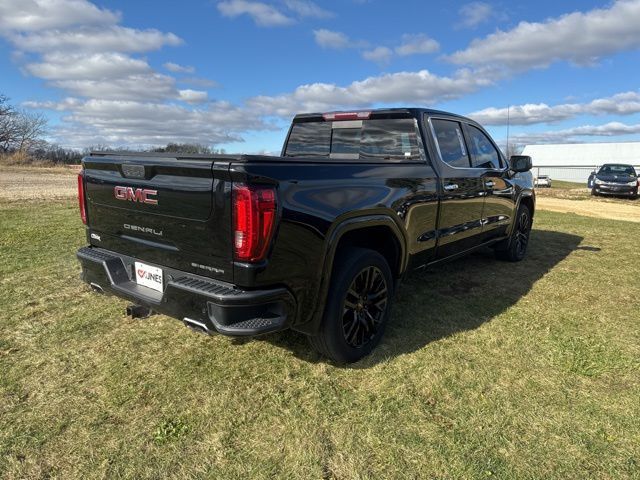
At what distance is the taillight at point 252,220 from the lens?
2.39 metres

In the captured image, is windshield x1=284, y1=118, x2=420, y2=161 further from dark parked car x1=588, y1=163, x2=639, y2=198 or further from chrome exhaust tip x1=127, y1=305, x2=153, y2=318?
dark parked car x1=588, y1=163, x2=639, y2=198

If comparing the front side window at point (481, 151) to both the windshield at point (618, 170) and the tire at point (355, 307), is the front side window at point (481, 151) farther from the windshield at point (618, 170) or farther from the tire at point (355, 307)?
the windshield at point (618, 170)

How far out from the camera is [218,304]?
8.09 feet

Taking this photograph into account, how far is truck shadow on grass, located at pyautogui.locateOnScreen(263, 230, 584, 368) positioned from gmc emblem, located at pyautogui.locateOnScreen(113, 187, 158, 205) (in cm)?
144

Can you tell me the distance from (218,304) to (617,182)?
2328 centimetres

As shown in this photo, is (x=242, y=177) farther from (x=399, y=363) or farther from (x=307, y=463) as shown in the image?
(x=399, y=363)

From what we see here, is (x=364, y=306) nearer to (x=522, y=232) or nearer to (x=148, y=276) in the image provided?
(x=148, y=276)

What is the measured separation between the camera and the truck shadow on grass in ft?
11.7

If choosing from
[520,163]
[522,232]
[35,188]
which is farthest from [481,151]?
[35,188]

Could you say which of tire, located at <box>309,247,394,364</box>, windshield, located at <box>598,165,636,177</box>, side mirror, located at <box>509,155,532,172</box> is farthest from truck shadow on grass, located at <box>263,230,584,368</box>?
windshield, located at <box>598,165,636,177</box>

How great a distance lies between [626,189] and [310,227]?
2275 centimetres

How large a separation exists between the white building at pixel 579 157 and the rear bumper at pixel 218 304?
5916cm

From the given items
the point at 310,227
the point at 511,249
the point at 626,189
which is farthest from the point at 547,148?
the point at 310,227

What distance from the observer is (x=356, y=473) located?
7.26 ft
